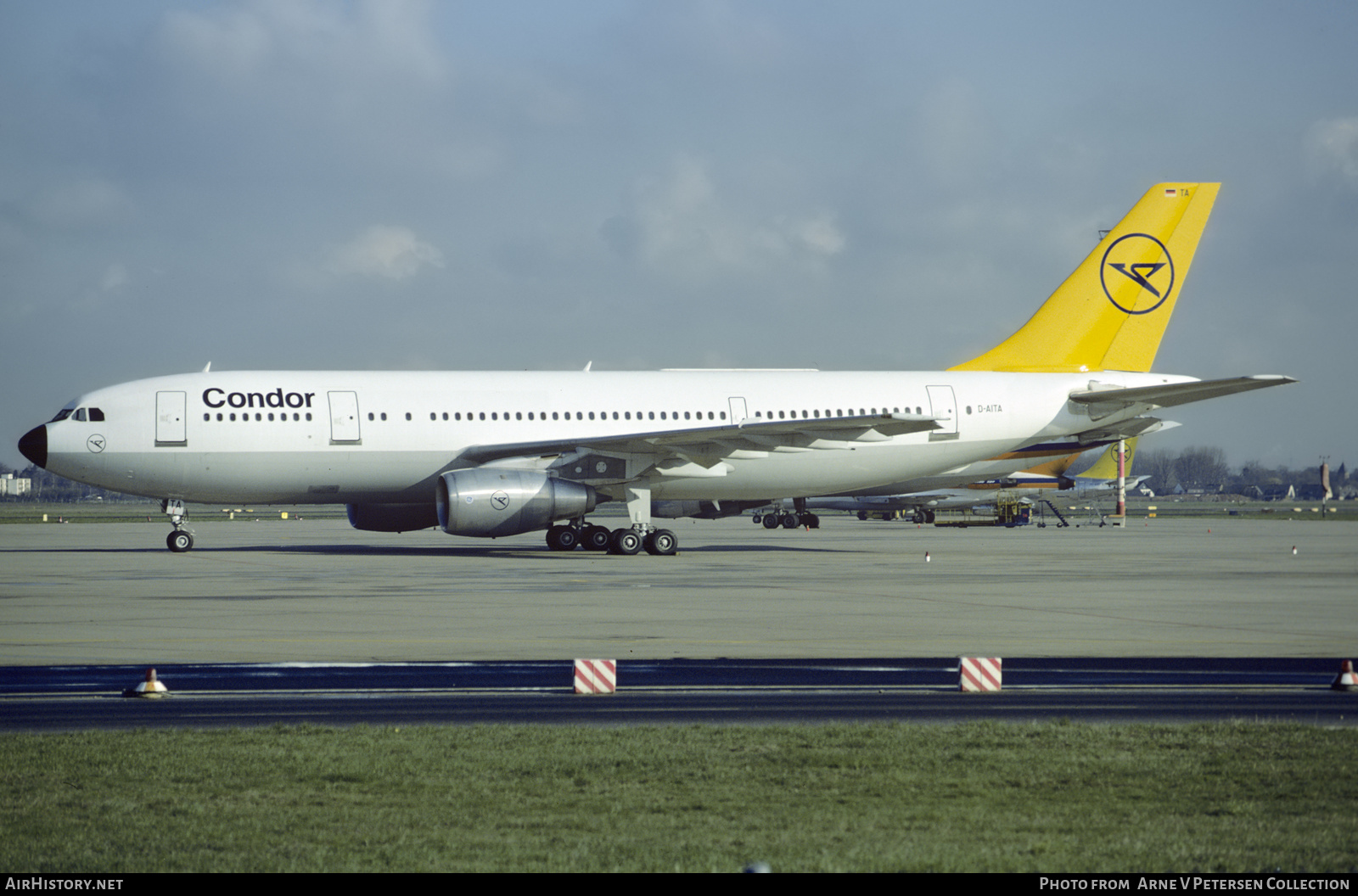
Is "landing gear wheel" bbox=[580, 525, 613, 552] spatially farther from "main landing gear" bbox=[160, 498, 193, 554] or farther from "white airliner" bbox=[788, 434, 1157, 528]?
"white airliner" bbox=[788, 434, 1157, 528]

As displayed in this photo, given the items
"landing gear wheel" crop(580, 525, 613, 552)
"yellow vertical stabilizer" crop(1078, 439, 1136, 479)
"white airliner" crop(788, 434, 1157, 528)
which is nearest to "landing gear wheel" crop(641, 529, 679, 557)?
"landing gear wheel" crop(580, 525, 613, 552)

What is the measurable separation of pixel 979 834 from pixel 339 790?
390 centimetres

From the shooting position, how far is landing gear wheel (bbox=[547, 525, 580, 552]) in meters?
37.0

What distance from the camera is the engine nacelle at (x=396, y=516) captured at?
122 ft

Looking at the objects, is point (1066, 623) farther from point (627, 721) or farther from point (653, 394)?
point (653, 394)

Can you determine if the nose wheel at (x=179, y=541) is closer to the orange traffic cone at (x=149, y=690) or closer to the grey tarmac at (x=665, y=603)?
the grey tarmac at (x=665, y=603)

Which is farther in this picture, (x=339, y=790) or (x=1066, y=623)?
(x=1066, y=623)

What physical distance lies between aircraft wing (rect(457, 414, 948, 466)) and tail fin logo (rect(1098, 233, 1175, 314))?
7454 millimetres

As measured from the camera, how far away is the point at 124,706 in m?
12.1

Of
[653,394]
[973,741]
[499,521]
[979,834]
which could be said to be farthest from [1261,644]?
[653,394]

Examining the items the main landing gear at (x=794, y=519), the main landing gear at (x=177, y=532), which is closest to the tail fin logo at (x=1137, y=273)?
the main landing gear at (x=794, y=519)

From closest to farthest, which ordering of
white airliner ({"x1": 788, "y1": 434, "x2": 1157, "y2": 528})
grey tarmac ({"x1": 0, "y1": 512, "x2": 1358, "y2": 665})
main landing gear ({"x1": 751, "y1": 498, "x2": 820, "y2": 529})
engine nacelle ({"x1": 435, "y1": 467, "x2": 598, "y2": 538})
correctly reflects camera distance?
grey tarmac ({"x1": 0, "y1": 512, "x2": 1358, "y2": 665}) → engine nacelle ({"x1": 435, "y1": 467, "x2": 598, "y2": 538}) → main landing gear ({"x1": 751, "y1": 498, "x2": 820, "y2": 529}) → white airliner ({"x1": 788, "y1": 434, "x2": 1157, "y2": 528})

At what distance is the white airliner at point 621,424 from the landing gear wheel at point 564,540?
58 millimetres

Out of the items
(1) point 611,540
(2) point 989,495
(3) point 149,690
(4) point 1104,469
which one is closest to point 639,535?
(1) point 611,540
